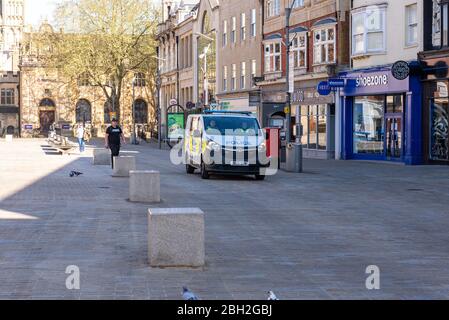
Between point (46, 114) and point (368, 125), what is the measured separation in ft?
254

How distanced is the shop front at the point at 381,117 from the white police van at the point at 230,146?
32.6 ft

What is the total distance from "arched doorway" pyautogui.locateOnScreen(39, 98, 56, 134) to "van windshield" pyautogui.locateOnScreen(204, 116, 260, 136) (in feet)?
286

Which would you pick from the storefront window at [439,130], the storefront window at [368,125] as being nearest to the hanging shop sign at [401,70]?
the storefront window at [439,130]

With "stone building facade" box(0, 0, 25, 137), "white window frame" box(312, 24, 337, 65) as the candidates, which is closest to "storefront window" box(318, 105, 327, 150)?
"white window frame" box(312, 24, 337, 65)

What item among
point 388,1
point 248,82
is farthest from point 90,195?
Answer: point 248,82

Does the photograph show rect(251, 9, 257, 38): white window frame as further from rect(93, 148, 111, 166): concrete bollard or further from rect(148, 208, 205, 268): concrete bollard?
rect(148, 208, 205, 268): concrete bollard

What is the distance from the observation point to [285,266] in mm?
10758

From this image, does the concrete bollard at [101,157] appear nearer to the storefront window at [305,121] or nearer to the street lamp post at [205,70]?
the storefront window at [305,121]

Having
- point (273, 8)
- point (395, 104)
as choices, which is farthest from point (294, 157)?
point (273, 8)

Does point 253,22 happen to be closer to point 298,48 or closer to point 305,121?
point 298,48

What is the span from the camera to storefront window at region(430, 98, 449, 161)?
3369 centimetres

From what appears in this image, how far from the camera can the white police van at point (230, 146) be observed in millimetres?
26469

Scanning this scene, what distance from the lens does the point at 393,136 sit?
3784cm

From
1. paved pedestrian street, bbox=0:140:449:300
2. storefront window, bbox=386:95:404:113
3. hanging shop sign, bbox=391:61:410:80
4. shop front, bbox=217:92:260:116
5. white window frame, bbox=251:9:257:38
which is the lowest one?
paved pedestrian street, bbox=0:140:449:300
